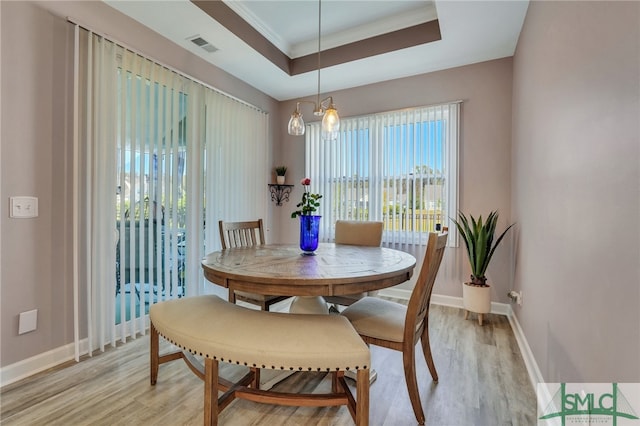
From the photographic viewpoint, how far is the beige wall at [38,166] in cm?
176

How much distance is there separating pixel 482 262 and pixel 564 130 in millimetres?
1583

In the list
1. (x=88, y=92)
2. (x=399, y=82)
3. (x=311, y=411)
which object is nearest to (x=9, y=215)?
(x=88, y=92)

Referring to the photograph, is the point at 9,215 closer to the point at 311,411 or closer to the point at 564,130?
the point at 311,411

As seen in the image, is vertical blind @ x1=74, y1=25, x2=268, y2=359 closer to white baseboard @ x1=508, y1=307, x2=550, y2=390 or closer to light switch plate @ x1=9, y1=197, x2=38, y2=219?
light switch plate @ x1=9, y1=197, x2=38, y2=219

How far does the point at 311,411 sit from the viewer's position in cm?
155

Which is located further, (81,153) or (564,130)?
(81,153)

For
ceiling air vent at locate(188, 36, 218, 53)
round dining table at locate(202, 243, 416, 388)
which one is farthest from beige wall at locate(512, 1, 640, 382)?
ceiling air vent at locate(188, 36, 218, 53)

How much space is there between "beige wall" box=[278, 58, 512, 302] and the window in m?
0.13

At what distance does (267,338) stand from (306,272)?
1.17 ft

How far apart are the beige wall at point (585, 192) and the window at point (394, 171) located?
1.21m

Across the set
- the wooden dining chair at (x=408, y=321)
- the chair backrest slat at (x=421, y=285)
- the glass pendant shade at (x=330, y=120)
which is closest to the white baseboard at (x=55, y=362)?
the wooden dining chair at (x=408, y=321)

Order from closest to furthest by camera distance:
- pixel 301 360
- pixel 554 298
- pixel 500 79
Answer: pixel 301 360
pixel 554 298
pixel 500 79

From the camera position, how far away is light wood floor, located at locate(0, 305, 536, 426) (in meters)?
1.48

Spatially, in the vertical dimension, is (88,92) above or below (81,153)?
above
